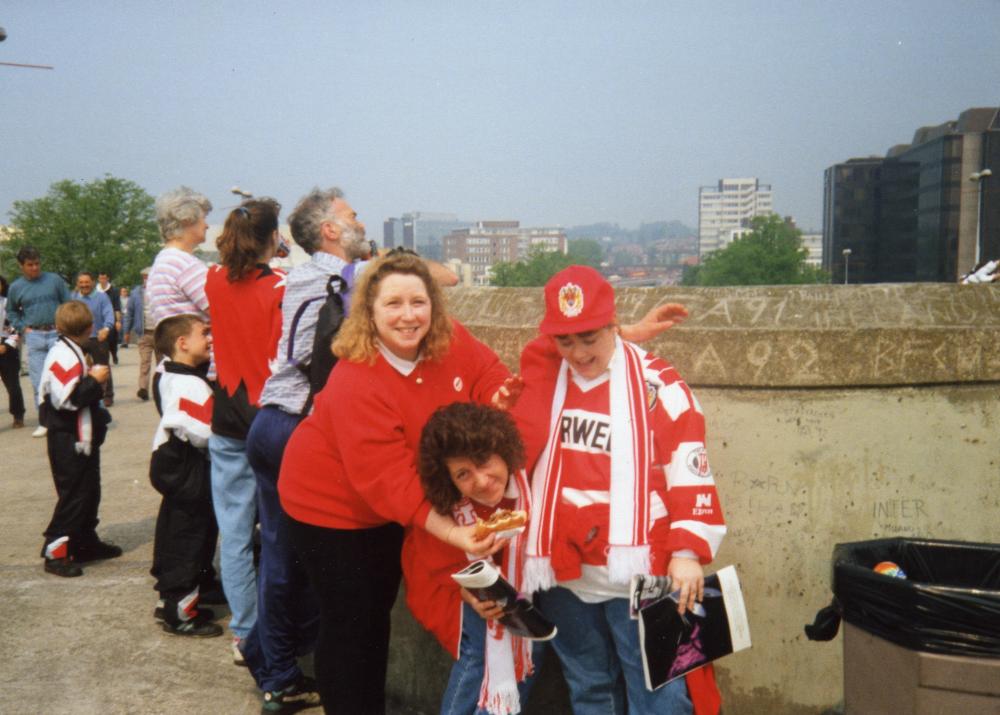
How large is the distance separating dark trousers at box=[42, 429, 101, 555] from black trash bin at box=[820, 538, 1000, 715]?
4534mm

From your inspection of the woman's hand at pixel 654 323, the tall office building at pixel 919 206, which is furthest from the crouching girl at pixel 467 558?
the tall office building at pixel 919 206

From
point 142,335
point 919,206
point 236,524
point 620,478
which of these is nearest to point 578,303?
point 620,478

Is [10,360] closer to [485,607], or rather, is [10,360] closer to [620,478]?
[485,607]

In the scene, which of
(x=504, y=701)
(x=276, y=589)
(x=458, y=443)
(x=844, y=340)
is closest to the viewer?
(x=458, y=443)

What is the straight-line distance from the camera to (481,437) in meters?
2.54

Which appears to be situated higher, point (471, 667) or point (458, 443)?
point (458, 443)

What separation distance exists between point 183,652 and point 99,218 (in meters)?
79.7

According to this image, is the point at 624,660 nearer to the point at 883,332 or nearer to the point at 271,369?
the point at 883,332

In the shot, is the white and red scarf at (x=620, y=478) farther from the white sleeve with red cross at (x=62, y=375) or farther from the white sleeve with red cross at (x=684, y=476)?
the white sleeve with red cross at (x=62, y=375)

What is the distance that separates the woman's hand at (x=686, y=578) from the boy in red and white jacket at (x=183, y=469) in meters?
2.81

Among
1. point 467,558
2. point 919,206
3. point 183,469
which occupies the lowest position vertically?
point 183,469

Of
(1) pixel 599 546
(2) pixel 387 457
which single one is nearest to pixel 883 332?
(1) pixel 599 546

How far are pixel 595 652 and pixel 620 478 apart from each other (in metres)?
0.62

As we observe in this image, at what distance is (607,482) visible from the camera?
2629 millimetres
